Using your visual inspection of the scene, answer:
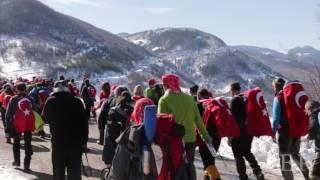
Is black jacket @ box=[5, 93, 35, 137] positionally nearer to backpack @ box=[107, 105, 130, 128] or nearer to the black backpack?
backpack @ box=[107, 105, 130, 128]

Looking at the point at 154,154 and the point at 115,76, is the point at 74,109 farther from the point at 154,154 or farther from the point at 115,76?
the point at 115,76

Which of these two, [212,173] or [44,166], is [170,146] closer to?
[212,173]

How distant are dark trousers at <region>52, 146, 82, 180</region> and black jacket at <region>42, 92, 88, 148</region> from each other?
9cm

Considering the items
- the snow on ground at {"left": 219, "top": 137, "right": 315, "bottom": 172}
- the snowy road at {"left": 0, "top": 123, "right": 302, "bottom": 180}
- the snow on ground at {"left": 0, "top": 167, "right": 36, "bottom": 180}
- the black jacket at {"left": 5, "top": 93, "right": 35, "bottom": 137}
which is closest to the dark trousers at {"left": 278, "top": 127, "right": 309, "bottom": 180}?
the snowy road at {"left": 0, "top": 123, "right": 302, "bottom": 180}

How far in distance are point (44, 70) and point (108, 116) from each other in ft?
463

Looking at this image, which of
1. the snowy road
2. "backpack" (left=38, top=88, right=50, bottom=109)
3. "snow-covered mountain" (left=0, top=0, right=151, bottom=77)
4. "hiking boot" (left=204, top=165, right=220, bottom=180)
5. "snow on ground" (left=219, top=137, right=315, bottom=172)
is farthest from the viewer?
"snow-covered mountain" (left=0, top=0, right=151, bottom=77)

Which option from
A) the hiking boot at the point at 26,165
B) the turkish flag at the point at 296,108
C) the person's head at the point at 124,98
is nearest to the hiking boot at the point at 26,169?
the hiking boot at the point at 26,165

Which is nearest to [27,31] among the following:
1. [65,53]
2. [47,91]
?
[65,53]

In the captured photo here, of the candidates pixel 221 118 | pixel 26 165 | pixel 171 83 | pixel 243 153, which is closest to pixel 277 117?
pixel 243 153

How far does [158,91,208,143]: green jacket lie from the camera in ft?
27.3

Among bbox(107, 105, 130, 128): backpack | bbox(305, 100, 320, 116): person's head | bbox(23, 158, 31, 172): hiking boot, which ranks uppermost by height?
bbox(305, 100, 320, 116): person's head

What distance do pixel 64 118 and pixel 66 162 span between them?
657mm

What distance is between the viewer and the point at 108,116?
30.0 ft

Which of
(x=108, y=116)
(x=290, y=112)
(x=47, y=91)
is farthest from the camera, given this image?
(x=47, y=91)
